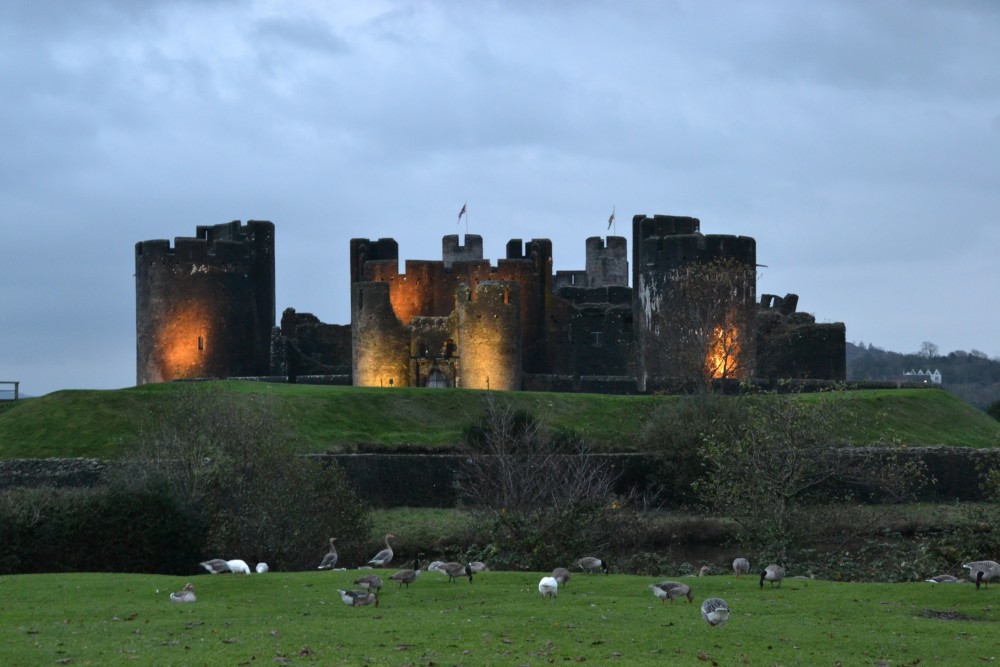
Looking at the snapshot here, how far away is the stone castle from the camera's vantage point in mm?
65812

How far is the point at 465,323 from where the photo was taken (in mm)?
64438

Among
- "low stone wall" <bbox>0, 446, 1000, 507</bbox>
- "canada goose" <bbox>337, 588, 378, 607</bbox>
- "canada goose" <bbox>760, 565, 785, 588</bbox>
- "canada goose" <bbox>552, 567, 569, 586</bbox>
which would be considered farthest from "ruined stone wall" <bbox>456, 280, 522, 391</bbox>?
"canada goose" <bbox>337, 588, 378, 607</bbox>

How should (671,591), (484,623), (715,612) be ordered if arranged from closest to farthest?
(715,612), (484,623), (671,591)

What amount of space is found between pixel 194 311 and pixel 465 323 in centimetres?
1495

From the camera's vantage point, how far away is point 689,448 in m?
52.7

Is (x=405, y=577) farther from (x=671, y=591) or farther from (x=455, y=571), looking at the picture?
(x=671, y=591)

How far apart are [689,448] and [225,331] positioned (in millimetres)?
28175

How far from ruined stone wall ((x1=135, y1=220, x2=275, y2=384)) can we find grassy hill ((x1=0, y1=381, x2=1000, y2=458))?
1215 centimetres

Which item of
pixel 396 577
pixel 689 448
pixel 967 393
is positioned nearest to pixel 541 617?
pixel 396 577

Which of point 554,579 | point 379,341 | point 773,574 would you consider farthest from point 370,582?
point 379,341

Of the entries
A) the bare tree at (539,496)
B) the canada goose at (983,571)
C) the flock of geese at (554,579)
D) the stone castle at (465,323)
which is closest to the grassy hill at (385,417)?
the bare tree at (539,496)

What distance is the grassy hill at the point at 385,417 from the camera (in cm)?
5147

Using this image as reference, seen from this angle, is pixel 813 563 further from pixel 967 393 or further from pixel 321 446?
pixel 967 393

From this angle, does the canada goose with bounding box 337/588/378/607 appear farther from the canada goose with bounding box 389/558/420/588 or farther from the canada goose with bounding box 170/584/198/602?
the canada goose with bounding box 170/584/198/602
